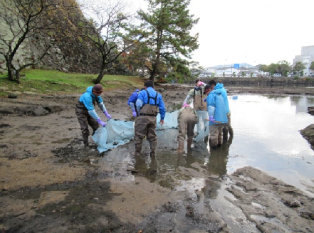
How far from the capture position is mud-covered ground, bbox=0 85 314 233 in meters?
2.49

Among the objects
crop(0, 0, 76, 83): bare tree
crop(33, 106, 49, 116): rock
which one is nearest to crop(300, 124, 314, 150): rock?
crop(33, 106, 49, 116): rock

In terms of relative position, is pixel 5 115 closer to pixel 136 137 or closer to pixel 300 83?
pixel 136 137

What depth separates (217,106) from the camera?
17.8ft

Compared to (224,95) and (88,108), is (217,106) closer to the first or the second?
(224,95)

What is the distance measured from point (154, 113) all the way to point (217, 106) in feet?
5.55

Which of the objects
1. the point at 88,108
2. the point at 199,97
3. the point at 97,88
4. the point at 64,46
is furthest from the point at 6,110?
the point at 64,46

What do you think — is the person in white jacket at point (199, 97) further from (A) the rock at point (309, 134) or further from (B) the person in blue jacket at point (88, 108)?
(A) the rock at point (309, 134)

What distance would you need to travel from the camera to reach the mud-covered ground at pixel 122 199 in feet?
8.16

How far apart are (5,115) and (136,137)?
607 cm

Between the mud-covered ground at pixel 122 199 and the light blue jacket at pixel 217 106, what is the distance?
140 cm

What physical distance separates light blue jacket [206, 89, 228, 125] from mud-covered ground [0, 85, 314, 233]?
4.61 ft

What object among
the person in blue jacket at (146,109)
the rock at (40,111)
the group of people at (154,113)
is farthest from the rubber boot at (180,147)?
the rock at (40,111)

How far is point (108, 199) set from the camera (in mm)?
2986

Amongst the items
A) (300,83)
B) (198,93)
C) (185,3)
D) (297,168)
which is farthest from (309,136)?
(300,83)
